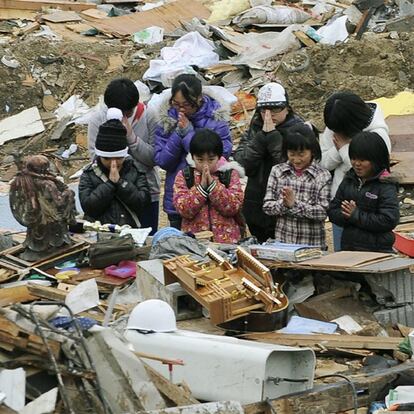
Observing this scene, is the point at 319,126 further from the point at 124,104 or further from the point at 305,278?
the point at 305,278

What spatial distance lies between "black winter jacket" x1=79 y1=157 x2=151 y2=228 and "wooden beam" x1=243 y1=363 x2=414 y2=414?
2.74 meters

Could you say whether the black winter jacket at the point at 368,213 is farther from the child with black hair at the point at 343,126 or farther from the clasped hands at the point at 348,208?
the child with black hair at the point at 343,126

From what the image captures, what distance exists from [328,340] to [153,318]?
1.33 metres

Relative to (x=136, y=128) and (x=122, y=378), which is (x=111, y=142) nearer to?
(x=136, y=128)

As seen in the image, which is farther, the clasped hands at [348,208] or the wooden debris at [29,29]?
the wooden debris at [29,29]

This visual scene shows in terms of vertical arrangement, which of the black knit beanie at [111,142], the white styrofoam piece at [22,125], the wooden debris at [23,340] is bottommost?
the white styrofoam piece at [22,125]

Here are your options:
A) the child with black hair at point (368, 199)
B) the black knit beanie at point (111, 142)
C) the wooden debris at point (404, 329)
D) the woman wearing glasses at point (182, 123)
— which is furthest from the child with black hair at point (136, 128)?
the wooden debris at point (404, 329)

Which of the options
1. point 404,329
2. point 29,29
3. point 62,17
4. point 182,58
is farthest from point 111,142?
point 62,17

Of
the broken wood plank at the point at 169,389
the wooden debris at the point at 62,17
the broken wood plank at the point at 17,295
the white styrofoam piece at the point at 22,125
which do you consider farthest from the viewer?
the wooden debris at the point at 62,17

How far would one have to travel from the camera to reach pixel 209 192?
312 inches

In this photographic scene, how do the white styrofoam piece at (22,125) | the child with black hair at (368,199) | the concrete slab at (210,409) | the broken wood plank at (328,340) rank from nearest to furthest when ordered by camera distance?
the concrete slab at (210,409) < the broken wood plank at (328,340) < the child with black hair at (368,199) < the white styrofoam piece at (22,125)

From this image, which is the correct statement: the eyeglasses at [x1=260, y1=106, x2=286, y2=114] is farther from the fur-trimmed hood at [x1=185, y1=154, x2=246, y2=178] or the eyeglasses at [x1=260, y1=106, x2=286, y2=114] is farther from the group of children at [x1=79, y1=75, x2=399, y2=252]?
the fur-trimmed hood at [x1=185, y1=154, x2=246, y2=178]

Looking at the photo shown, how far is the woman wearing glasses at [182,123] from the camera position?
28.3ft

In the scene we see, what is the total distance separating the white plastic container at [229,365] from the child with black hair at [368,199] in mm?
1844
